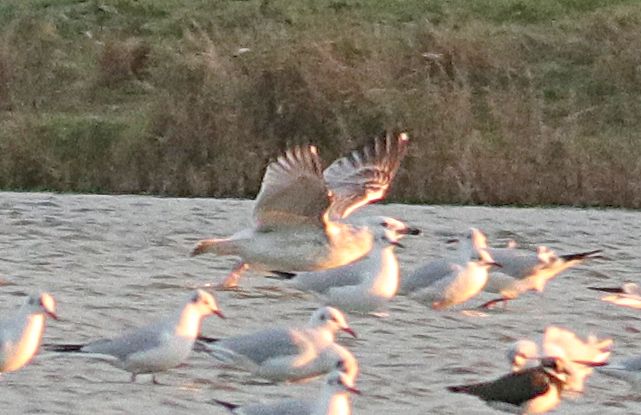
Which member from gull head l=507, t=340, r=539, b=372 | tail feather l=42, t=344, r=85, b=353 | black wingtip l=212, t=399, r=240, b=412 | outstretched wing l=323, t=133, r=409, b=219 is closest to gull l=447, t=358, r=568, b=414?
gull head l=507, t=340, r=539, b=372

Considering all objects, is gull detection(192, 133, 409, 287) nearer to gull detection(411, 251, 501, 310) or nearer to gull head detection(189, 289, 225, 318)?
gull detection(411, 251, 501, 310)

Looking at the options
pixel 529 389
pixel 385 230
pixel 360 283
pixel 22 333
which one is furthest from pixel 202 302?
pixel 385 230

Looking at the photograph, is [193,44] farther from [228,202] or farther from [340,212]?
[340,212]

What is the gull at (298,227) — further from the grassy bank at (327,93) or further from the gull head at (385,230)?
the grassy bank at (327,93)

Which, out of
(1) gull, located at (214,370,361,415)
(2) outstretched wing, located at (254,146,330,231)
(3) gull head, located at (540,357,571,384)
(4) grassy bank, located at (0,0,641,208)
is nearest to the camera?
(1) gull, located at (214,370,361,415)

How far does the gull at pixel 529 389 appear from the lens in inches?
313

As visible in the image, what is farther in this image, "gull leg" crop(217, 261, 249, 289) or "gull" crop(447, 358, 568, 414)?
"gull leg" crop(217, 261, 249, 289)

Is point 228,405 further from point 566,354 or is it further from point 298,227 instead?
point 298,227

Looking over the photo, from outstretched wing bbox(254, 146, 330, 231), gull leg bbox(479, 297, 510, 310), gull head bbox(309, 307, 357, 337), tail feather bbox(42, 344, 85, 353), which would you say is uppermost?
outstretched wing bbox(254, 146, 330, 231)

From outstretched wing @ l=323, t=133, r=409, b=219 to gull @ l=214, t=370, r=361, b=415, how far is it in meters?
3.87

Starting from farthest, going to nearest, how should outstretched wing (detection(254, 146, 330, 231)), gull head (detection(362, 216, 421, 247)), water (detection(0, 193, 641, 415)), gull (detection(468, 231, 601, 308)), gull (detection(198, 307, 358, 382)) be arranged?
gull (detection(468, 231, 601, 308)) → gull head (detection(362, 216, 421, 247)) → outstretched wing (detection(254, 146, 330, 231)) → water (detection(0, 193, 641, 415)) → gull (detection(198, 307, 358, 382))

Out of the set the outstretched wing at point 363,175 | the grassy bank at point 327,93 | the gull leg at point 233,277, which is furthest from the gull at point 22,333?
the grassy bank at point 327,93

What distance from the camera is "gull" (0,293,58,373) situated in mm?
8516

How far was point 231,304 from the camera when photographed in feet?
36.9
